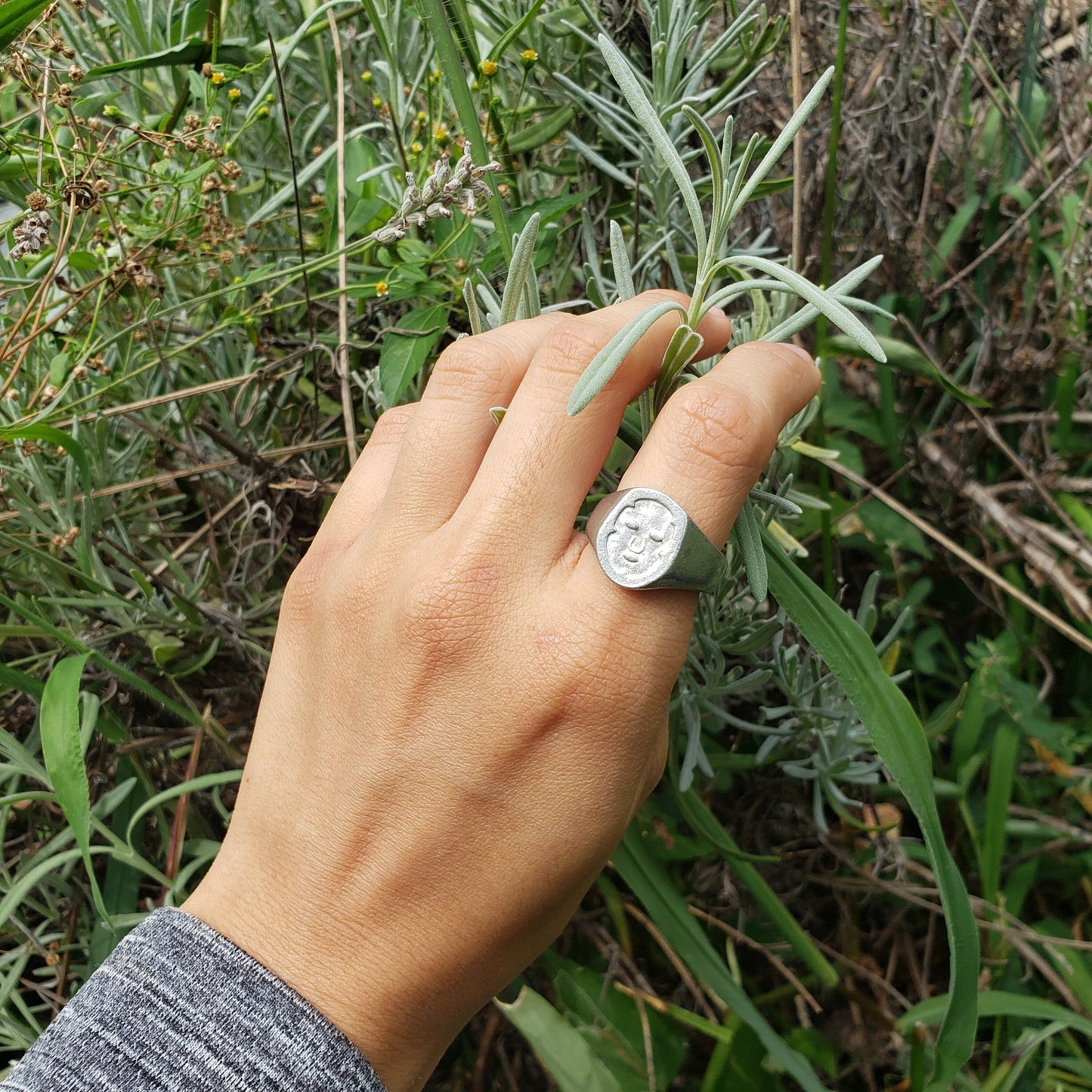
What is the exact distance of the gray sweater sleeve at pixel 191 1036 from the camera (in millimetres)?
690

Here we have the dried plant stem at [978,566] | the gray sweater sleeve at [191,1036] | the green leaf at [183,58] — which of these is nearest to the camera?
the gray sweater sleeve at [191,1036]

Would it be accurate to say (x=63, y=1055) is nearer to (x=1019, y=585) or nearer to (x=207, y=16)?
(x=207, y=16)

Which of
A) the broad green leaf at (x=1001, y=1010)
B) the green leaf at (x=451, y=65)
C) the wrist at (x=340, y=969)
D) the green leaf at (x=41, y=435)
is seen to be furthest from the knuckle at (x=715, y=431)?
the broad green leaf at (x=1001, y=1010)

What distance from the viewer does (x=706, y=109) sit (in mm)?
1124

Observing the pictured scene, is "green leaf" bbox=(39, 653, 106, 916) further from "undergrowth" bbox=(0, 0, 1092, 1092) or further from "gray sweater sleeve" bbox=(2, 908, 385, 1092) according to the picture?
"gray sweater sleeve" bbox=(2, 908, 385, 1092)

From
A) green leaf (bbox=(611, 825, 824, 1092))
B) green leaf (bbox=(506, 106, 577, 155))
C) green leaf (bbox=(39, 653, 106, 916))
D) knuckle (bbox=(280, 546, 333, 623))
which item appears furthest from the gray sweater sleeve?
green leaf (bbox=(506, 106, 577, 155))

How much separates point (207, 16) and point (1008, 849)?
67.1 inches

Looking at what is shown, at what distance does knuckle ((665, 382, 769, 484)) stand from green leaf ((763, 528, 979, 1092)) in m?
0.16

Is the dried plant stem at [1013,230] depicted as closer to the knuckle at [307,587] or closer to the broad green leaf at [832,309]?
the broad green leaf at [832,309]

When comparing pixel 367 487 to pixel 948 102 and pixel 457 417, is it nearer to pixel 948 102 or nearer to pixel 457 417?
pixel 457 417

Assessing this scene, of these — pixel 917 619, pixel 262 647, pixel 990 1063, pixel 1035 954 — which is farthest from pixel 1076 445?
pixel 262 647

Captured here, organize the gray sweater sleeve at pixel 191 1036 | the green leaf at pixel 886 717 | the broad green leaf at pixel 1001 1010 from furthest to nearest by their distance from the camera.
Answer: the broad green leaf at pixel 1001 1010
the green leaf at pixel 886 717
the gray sweater sleeve at pixel 191 1036

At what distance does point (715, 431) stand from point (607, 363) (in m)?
0.12

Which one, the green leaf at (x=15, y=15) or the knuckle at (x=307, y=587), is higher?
the green leaf at (x=15, y=15)
